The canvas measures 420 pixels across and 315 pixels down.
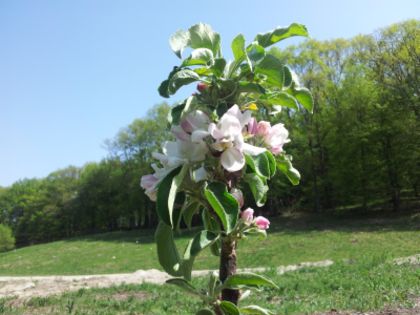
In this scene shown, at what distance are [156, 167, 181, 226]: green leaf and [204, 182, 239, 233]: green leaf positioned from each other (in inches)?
4.2

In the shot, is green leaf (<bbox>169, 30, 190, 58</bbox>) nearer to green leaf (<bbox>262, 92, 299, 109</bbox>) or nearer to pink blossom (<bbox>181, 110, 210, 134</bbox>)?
pink blossom (<bbox>181, 110, 210, 134</bbox>)

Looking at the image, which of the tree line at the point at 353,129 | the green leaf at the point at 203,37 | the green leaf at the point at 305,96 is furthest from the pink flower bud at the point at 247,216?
the tree line at the point at 353,129

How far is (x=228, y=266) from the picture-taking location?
1412mm

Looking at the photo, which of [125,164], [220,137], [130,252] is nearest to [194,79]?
[220,137]

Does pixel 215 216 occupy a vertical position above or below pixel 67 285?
above

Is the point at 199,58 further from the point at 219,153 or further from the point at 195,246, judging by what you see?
the point at 195,246

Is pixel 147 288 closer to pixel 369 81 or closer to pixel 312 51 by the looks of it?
pixel 369 81

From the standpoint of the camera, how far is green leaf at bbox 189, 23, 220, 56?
148cm

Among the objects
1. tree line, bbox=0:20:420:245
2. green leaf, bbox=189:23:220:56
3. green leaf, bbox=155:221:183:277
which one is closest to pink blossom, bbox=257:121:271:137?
green leaf, bbox=189:23:220:56

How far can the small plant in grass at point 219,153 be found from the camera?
4.03 feet

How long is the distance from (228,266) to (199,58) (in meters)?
0.73

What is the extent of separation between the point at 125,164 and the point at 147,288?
3685cm

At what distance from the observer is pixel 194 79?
4.63 ft

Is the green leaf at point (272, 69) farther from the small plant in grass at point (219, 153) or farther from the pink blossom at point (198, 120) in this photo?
the pink blossom at point (198, 120)
